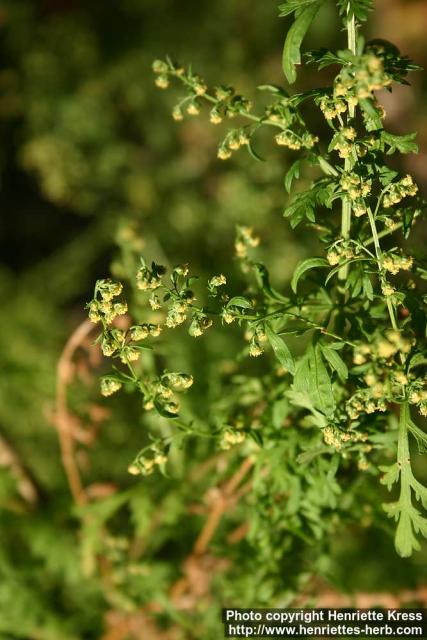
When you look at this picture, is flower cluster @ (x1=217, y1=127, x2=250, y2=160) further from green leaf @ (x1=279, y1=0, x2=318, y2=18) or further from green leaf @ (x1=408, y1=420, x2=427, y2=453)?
green leaf @ (x1=408, y1=420, x2=427, y2=453)

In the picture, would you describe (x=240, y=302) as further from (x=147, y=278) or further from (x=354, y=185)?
(x=354, y=185)

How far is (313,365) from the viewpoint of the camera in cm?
145

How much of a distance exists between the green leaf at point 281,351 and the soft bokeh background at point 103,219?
0.97 m

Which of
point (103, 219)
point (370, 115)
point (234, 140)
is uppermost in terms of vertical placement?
point (103, 219)

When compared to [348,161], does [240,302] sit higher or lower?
lower

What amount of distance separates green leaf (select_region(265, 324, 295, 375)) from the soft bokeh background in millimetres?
967

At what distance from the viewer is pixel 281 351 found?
1.45 m

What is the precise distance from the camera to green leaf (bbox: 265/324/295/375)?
143 cm

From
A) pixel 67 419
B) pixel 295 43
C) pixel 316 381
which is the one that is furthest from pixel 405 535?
pixel 67 419

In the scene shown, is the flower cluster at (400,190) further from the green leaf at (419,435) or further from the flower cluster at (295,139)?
the green leaf at (419,435)

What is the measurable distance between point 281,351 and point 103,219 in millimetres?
4090

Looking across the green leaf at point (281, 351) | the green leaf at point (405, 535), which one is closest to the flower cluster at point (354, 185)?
the green leaf at point (281, 351)

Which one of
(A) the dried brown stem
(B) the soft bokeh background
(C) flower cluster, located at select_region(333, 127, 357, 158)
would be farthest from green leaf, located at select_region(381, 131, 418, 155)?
(A) the dried brown stem

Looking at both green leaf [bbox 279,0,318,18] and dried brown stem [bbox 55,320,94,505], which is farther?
dried brown stem [bbox 55,320,94,505]
